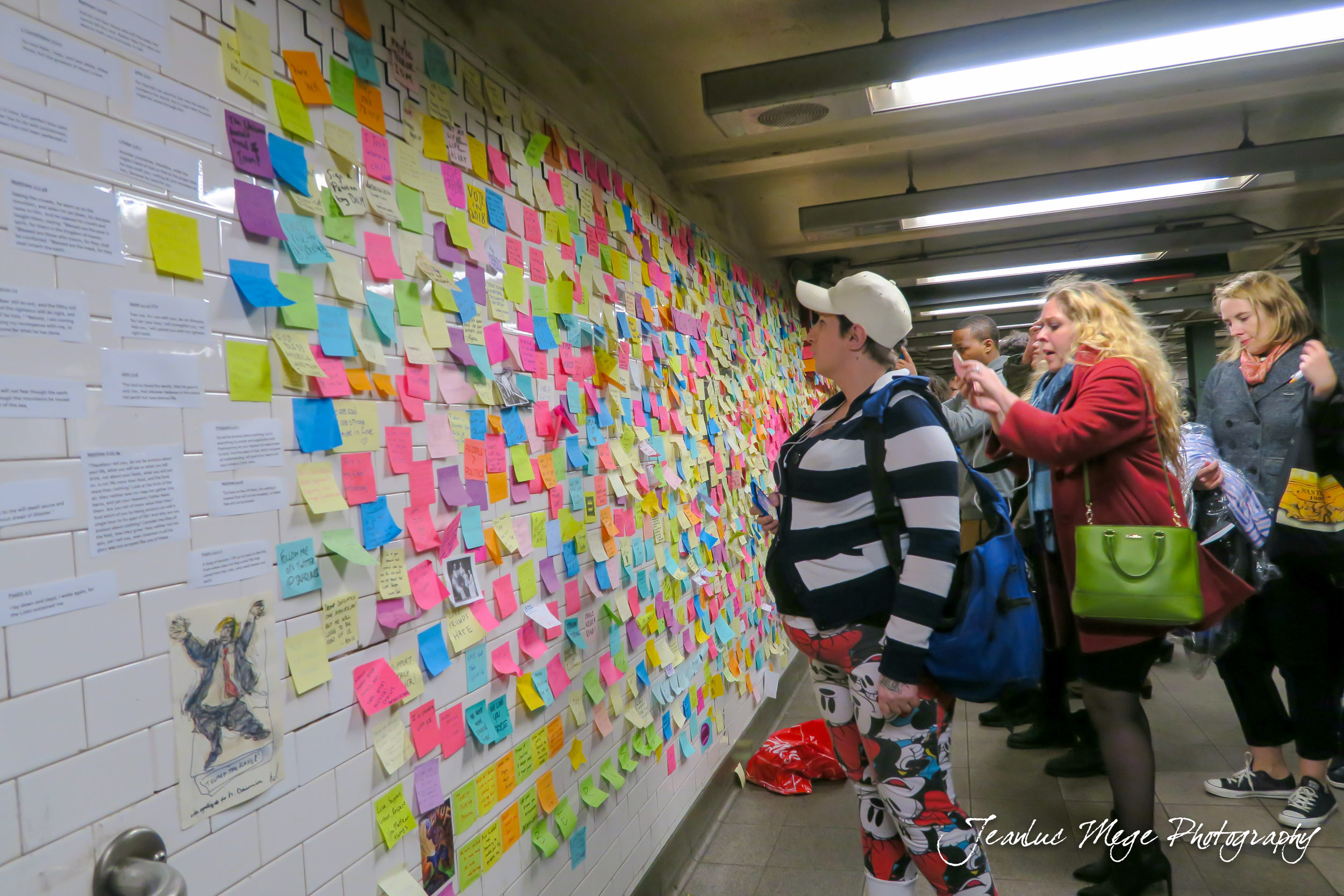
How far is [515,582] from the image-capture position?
173 centimetres

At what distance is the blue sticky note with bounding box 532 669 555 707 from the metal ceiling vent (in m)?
1.79

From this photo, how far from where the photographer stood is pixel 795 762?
3.08 meters

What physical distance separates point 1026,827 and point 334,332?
256 centimetres

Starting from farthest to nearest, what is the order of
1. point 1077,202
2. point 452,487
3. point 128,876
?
point 1077,202, point 452,487, point 128,876

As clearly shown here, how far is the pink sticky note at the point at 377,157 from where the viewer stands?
1353 mm

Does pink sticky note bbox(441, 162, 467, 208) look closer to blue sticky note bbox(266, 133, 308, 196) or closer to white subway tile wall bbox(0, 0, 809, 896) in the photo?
white subway tile wall bbox(0, 0, 809, 896)

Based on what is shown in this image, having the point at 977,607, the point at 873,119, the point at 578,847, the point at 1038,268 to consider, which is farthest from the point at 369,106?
the point at 1038,268

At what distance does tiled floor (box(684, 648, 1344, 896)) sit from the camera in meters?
2.23

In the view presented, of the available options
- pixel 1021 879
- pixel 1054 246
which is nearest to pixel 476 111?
pixel 1021 879

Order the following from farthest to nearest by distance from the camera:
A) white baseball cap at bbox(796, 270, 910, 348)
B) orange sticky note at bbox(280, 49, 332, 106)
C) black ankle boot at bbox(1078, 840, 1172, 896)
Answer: black ankle boot at bbox(1078, 840, 1172, 896) < white baseball cap at bbox(796, 270, 910, 348) < orange sticky note at bbox(280, 49, 332, 106)

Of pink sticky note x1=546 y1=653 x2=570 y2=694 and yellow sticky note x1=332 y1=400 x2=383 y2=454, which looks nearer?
yellow sticky note x1=332 y1=400 x2=383 y2=454

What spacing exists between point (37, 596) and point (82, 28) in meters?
0.63

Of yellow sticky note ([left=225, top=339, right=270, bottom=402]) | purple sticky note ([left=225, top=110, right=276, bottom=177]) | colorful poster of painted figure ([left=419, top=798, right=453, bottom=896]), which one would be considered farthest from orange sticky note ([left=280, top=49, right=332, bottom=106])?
colorful poster of painted figure ([left=419, top=798, right=453, bottom=896])

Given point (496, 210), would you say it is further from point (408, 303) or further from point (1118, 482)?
point (1118, 482)
